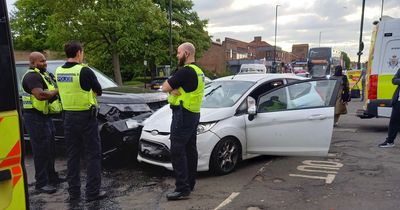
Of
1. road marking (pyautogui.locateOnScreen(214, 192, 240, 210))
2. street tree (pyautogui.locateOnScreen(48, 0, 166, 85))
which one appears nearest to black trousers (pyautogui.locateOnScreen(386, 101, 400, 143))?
road marking (pyautogui.locateOnScreen(214, 192, 240, 210))

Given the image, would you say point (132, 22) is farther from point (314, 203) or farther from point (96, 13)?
point (314, 203)

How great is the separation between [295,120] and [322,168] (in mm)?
992

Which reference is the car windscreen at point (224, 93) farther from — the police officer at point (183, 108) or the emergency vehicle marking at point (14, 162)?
the emergency vehicle marking at point (14, 162)

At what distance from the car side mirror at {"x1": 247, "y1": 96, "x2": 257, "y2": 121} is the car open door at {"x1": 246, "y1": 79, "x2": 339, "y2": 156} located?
0.02m

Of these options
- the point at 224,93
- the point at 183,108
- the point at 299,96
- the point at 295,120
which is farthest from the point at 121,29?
the point at 183,108

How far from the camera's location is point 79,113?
4.78 m

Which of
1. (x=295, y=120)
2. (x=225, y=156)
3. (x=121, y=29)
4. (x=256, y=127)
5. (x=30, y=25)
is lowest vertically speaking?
(x=225, y=156)

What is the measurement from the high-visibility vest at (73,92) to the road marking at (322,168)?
3320 mm

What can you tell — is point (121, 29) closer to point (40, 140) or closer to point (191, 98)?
point (40, 140)

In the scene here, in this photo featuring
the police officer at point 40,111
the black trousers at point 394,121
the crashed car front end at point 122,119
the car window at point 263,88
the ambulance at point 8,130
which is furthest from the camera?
the black trousers at point 394,121

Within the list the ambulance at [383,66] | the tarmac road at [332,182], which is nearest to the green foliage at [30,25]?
the ambulance at [383,66]

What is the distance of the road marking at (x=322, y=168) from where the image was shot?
5.99m

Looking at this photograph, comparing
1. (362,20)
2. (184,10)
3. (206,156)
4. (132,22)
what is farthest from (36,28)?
(206,156)

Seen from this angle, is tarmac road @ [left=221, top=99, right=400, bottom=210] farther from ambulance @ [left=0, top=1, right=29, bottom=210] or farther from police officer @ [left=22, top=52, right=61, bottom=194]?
ambulance @ [left=0, top=1, right=29, bottom=210]
